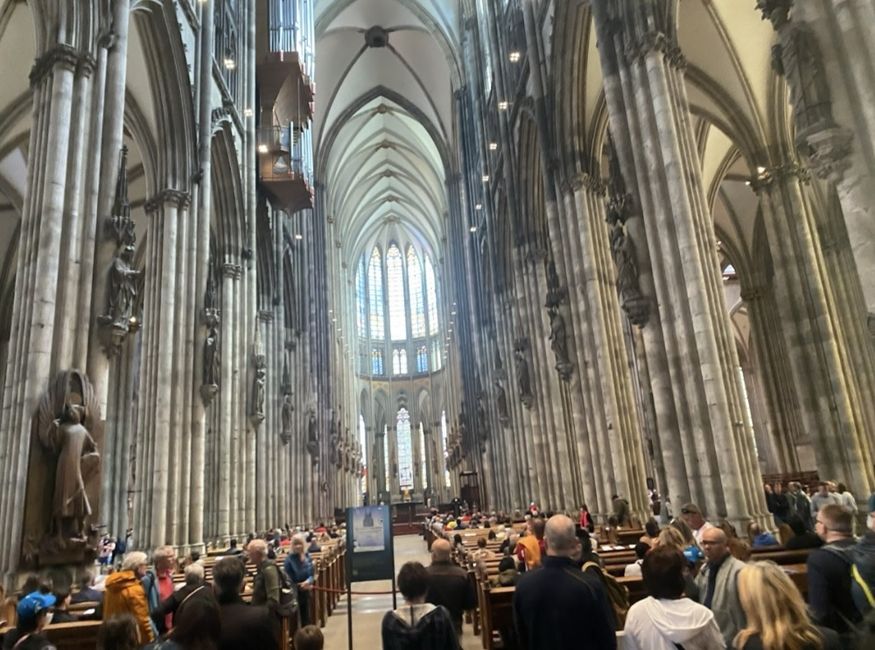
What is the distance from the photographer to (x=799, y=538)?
625 centimetres

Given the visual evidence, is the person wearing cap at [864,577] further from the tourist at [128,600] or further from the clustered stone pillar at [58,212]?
the clustered stone pillar at [58,212]

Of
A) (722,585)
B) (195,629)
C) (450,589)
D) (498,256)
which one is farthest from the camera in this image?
(498,256)

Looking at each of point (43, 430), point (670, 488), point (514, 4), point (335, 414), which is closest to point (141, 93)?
point (43, 430)

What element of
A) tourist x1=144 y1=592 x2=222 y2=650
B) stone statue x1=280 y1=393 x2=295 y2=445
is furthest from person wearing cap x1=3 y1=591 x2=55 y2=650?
stone statue x1=280 y1=393 x2=295 y2=445

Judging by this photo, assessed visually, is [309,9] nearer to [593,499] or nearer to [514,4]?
[514,4]

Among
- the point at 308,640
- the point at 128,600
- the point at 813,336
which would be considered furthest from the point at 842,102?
the point at 813,336

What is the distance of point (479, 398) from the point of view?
1275 inches

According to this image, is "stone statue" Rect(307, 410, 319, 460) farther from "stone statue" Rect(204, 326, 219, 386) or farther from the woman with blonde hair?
the woman with blonde hair

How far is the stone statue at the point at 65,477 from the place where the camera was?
7953mm

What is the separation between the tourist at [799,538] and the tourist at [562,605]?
4.18 metres

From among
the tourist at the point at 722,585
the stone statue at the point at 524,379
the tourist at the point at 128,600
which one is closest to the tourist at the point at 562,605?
the tourist at the point at 722,585

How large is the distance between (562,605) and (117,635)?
6.89ft

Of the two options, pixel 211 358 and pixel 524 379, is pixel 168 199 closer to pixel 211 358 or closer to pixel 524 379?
pixel 211 358

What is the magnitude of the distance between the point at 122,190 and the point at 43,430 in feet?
12.7
